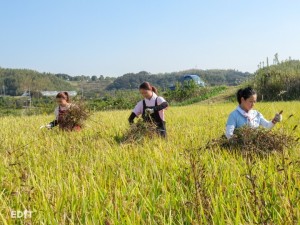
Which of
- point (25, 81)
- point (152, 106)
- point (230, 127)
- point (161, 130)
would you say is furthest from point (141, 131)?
point (25, 81)

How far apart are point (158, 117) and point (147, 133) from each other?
0.83m

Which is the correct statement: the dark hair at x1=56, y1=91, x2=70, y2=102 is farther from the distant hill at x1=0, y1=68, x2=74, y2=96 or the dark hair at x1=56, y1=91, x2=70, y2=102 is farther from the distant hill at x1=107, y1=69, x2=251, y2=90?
the distant hill at x1=107, y1=69, x2=251, y2=90

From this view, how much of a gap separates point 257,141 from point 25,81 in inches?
6104

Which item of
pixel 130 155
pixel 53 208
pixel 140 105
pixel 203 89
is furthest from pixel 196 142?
pixel 203 89

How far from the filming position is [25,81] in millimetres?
147250

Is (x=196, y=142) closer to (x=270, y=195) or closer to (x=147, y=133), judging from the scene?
(x=147, y=133)

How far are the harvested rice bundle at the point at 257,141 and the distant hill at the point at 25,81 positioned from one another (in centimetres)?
13742

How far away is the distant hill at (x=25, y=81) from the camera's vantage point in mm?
140000

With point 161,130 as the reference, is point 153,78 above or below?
above

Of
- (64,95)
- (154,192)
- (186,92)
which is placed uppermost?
(64,95)

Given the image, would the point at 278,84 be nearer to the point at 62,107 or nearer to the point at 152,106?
the point at 152,106

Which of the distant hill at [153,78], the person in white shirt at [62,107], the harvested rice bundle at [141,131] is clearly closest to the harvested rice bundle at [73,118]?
the person in white shirt at [62,107]

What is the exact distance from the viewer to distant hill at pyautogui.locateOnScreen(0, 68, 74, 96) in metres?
140

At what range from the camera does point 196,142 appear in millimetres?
4602
